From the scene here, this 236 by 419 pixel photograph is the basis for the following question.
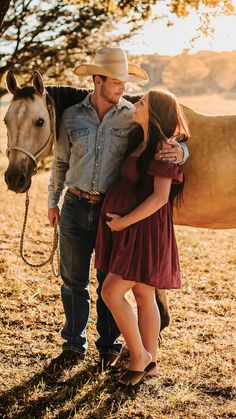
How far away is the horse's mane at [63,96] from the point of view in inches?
139

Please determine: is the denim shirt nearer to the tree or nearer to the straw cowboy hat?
the straw cowboy hat

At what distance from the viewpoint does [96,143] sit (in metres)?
3.31

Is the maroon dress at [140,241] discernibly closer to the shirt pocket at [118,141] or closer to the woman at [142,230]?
the woman at [142,230]

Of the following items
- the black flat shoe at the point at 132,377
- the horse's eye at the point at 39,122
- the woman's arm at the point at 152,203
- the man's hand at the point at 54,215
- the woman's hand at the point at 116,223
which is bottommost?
the black flat shoe at the point at 132,377

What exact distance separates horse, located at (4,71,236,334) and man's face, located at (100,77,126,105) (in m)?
0.32

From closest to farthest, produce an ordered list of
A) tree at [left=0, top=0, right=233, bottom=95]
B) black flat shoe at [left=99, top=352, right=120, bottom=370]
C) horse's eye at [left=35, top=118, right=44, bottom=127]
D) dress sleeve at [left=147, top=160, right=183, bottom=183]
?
1. dress sleeve at [left=147, top=160, right=183, bottom=183]
2. horse's eye at [left=35, top=118, right=44, bottom=127]
3. black flat shoe at [left=99, top=352, right=120, bottom=370]
4. tree at [left=0, top=0, right=233, bottom=95]

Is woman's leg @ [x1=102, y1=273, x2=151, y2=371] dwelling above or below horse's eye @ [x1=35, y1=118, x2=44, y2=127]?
below

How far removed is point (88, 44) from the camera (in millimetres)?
9570

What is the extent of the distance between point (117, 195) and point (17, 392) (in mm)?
1372

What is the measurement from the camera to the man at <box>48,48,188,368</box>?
3311 mm

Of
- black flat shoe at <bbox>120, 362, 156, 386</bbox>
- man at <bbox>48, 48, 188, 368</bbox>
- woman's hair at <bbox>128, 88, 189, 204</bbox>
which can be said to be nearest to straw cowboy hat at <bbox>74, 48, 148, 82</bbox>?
man at <bbox>48, 48, 188, 368</bbox>

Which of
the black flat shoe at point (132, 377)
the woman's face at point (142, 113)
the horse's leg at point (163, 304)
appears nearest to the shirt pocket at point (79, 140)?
the woman's face at point (142, 113)

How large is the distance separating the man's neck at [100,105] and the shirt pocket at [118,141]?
14cm

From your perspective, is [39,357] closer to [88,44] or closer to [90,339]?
[90,339]
